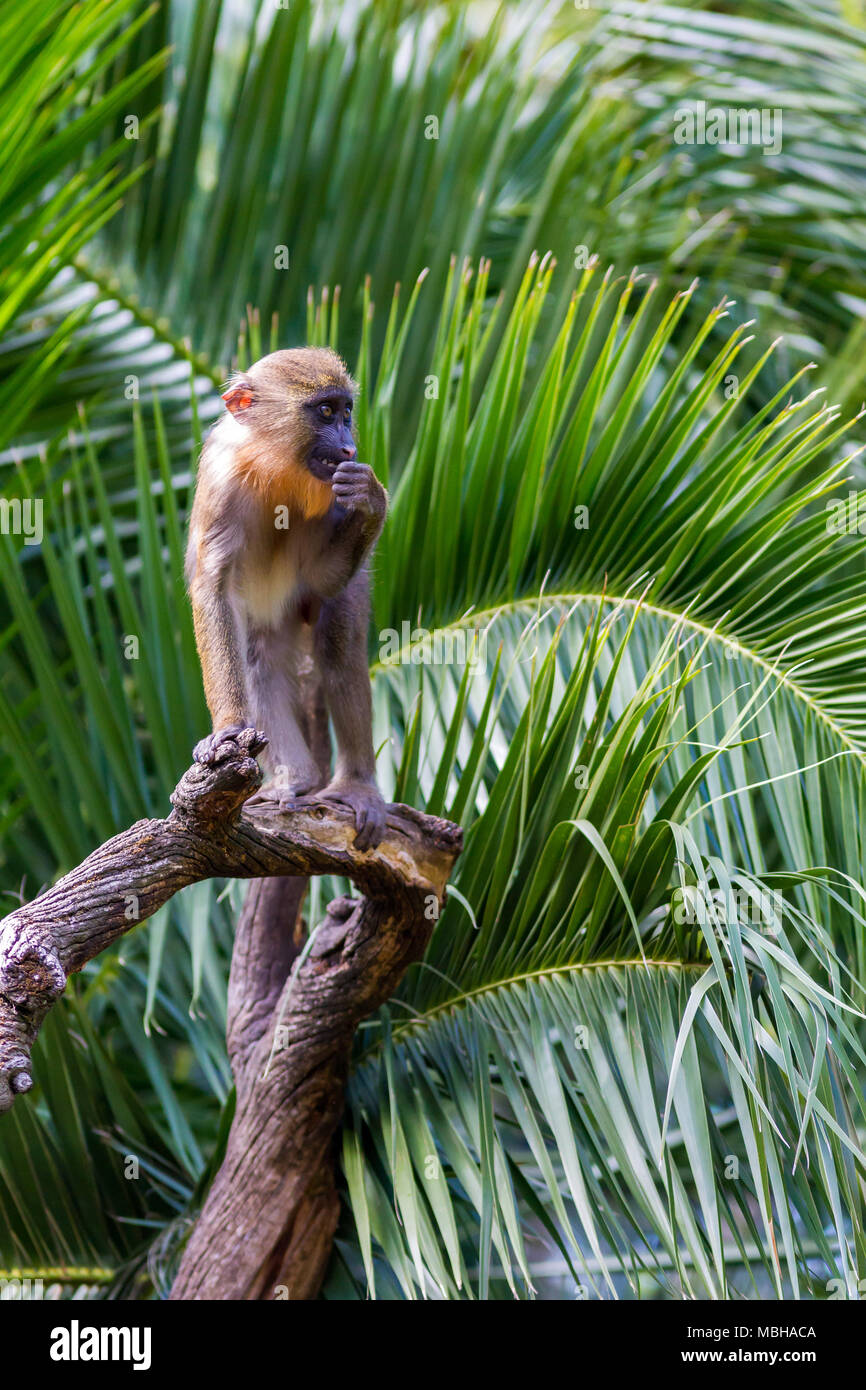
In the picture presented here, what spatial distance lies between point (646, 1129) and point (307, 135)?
4.94m

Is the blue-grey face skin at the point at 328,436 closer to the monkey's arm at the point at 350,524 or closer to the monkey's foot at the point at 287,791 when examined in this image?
the monkey's arm at the point at 350,524

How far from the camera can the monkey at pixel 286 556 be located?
444 cm

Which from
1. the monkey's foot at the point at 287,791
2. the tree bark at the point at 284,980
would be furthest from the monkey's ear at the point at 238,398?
the tree bark at the point at 284,980

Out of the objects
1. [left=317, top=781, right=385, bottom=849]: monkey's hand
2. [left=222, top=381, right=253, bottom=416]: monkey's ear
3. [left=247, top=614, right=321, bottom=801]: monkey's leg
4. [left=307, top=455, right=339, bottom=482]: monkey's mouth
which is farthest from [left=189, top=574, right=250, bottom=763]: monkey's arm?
[left=222, top=381, right=253, bottom=416]: monkey's ear

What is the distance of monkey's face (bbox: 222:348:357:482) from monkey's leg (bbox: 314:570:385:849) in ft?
1.35

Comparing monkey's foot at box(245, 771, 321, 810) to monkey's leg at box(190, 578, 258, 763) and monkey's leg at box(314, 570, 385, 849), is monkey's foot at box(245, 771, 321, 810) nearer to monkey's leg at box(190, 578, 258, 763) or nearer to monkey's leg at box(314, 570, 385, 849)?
monkey's leg at box(314, 570, 385, 849)

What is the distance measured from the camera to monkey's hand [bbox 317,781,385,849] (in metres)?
4.04

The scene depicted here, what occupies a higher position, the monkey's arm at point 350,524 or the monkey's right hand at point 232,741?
the monkey's arm at point 350,524

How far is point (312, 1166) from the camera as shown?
176 inches

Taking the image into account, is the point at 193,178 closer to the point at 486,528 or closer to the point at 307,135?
the point at 307,135

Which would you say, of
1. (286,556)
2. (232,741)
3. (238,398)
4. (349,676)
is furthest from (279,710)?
(232,741)

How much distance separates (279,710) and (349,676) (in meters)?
0.29

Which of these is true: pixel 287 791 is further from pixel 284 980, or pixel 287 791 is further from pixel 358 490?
pixel 358 490

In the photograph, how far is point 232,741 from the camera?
3.35 meters
